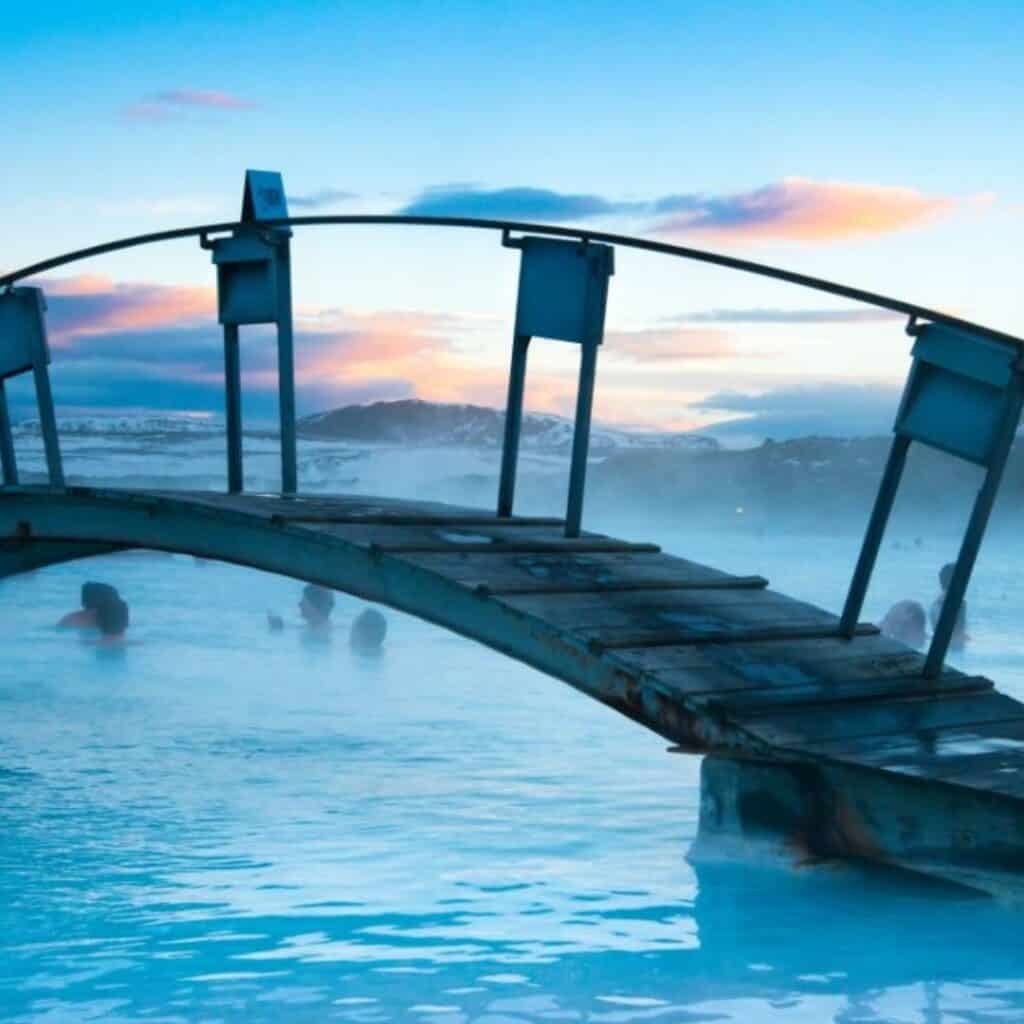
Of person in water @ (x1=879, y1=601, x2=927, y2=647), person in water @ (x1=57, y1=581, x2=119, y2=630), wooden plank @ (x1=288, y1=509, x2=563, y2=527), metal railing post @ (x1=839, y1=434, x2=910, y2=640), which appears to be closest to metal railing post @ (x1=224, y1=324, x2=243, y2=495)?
wooden plank @ (x1=288, y1=509, x2=563, y2=527)

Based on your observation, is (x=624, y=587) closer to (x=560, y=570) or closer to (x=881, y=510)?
(x=560, y=570)

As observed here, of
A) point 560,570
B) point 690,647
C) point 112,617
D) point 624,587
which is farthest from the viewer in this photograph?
point 112,617

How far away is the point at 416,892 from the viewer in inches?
353

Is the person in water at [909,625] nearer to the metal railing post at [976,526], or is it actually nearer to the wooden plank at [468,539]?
the wooden plank at [468,539]

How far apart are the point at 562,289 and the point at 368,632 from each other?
19519 mm

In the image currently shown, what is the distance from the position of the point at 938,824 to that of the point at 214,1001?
10.2 ft

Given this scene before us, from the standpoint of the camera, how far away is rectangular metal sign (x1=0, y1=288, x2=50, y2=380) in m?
11.4

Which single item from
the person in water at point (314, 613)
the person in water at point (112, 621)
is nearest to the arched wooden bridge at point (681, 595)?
the person in water at point (112, 621)

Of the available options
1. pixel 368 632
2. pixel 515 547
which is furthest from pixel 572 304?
pixel 368 632

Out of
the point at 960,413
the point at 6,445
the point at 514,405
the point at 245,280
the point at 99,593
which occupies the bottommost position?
the point at 99,593

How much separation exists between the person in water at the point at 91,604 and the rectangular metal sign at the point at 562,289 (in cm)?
2279

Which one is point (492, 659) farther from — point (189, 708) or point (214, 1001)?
point (214, 1001)

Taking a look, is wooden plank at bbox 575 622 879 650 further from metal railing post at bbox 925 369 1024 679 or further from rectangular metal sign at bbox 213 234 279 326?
rectangular metal sign at bbox 213 234 279 326

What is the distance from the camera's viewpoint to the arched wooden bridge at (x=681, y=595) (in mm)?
7207
